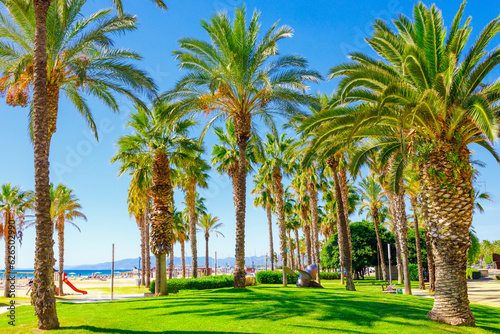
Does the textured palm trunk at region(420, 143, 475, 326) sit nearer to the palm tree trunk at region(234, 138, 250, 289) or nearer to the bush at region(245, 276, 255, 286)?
the palm tree trunk at region(234, 138, 250, 289)

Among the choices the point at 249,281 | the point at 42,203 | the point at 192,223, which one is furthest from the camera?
the point at 192,223

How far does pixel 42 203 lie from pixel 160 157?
11565 millimetres

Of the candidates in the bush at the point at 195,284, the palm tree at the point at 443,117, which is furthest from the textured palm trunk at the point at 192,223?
the palm tree at the point at 443,117

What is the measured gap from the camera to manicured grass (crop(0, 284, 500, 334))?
9922 mm

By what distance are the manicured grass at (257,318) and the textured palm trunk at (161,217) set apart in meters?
6.76

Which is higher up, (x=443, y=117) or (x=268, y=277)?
(x=443, y=117)

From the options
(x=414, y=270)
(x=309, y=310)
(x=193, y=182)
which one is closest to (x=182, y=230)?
(x=193, y=182)

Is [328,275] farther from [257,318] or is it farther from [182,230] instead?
[257,318]

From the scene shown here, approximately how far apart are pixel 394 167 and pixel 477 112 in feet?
19.7

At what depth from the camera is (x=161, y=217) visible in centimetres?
2133

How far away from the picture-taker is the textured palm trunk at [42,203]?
988 cm

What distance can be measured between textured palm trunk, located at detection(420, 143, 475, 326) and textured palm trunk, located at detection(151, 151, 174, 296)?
14367 mm

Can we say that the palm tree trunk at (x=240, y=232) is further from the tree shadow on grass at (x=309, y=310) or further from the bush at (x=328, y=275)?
the bush at (x=328, y=275)

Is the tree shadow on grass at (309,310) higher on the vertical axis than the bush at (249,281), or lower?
higher
